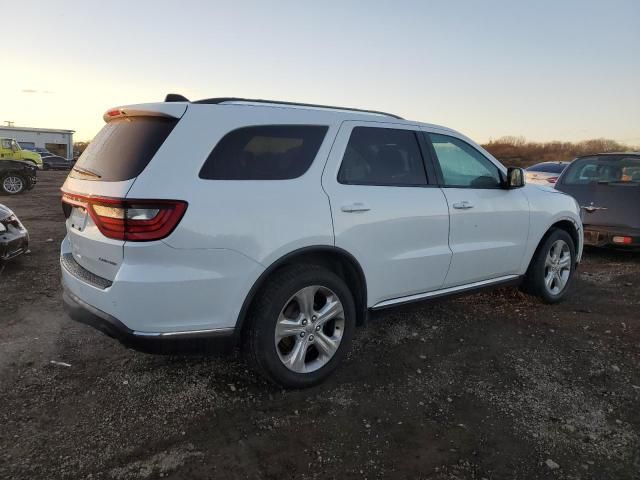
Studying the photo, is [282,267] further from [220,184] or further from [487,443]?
[487,443]

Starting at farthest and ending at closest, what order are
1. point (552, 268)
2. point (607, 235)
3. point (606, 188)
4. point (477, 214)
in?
point (606, 188)
point (607, 235)
point (552, 268)
point (477, 214)

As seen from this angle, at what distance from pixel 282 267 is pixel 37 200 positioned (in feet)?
44.4

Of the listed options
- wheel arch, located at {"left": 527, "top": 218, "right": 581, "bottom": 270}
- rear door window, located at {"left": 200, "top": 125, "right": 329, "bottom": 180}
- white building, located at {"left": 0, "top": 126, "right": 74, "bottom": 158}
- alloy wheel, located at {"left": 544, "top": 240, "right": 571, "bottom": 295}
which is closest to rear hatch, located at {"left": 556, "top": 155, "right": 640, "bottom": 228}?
wheel arch, located at {"left": 527, "top": 218, "right": 581, "bottom": 270}

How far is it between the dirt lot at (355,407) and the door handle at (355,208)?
838mm

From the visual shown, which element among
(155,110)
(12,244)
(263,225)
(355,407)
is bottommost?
(355,407)

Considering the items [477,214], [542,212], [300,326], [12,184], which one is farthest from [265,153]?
[12,184]

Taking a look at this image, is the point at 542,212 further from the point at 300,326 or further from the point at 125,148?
the point at 125,148

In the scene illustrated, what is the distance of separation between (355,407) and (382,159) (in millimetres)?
1717

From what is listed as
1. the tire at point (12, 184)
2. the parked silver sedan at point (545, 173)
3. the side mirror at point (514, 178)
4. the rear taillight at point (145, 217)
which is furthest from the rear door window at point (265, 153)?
the tire at point (12, 184)

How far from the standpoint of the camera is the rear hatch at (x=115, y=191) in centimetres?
257

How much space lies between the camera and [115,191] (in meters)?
2.62

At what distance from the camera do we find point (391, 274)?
3.53 metres

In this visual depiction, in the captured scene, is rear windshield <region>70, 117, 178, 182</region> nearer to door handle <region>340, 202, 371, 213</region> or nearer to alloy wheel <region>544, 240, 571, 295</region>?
door handle <region>340, 202, 371, 213</region>

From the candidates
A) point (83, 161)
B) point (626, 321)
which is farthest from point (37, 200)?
point (626, 321)
